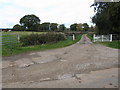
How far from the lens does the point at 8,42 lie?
15117mm

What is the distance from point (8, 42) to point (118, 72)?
12.7m

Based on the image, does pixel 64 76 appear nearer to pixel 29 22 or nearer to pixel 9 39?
pixel 9 39

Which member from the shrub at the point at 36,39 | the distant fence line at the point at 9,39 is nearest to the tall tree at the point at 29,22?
the shrub at the point at 36,39

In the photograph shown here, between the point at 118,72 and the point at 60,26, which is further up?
the point at 60,26

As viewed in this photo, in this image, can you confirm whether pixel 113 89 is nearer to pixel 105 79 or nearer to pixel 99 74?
pixel 105 79

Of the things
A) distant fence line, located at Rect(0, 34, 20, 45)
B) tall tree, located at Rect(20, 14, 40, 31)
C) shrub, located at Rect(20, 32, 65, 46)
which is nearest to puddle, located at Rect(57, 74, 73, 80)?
distant fence line, located at Rect(0, 34, 20, 45)

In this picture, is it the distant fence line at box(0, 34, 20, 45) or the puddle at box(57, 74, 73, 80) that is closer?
the puddle at box(57, 74, 73, 80)

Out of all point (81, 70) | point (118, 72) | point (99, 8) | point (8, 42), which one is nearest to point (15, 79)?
point (81, 70)

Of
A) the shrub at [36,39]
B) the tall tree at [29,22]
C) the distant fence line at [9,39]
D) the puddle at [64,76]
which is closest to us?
the puddle at [64,76]

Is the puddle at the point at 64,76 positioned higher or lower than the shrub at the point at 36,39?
lower

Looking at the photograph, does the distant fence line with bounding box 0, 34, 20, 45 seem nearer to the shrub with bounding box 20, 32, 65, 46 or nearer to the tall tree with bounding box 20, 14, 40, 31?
the shrub with bounding box 20, 32, 65, 46

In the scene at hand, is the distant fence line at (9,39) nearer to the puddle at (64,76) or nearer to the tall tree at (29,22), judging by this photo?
the puddle at (64,76)

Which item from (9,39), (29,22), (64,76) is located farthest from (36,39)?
(29,22)

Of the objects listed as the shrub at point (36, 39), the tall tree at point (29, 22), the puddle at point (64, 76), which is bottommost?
the puddle at point (64, 76)
